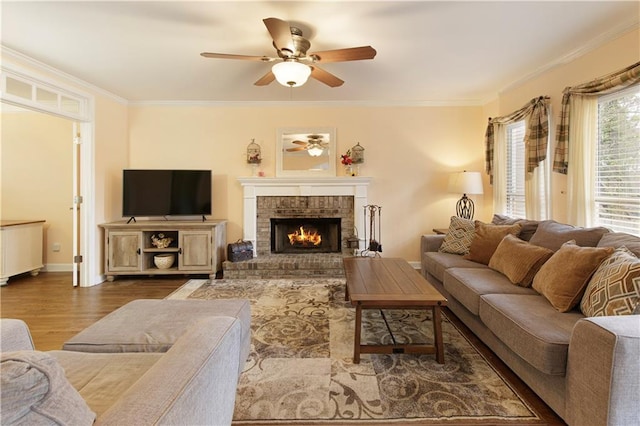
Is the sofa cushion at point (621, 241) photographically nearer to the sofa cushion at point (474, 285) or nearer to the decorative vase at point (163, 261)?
the sofa cushion at point (474, 285)

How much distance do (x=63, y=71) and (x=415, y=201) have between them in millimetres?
4888

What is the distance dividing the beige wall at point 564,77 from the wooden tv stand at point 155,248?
4185 mm

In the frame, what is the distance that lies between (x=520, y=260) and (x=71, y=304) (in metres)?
4.50

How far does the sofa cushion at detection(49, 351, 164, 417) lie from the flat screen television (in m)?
3.22

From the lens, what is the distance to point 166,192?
443cm

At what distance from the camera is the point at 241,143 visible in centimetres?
473

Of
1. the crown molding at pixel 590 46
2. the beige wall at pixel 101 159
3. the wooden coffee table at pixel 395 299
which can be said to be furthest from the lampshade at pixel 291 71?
the beige wall at pixel 101 159

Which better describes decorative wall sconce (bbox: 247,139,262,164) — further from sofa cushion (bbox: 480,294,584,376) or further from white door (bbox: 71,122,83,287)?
sofa cushion (bbox: 480,294,584,376)

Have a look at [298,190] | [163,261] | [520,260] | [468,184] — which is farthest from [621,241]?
[163,261]

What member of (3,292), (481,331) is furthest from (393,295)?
(3,292)

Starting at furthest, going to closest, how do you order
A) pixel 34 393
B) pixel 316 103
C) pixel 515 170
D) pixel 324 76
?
pixel 316 103, pixel 515 170, pixel 324 76, pixel 34 393

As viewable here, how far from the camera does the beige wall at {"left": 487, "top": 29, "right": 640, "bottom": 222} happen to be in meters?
2.50

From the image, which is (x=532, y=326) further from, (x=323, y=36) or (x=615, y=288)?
(x=323, y=36)

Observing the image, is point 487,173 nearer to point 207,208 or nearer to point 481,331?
point 481,331
